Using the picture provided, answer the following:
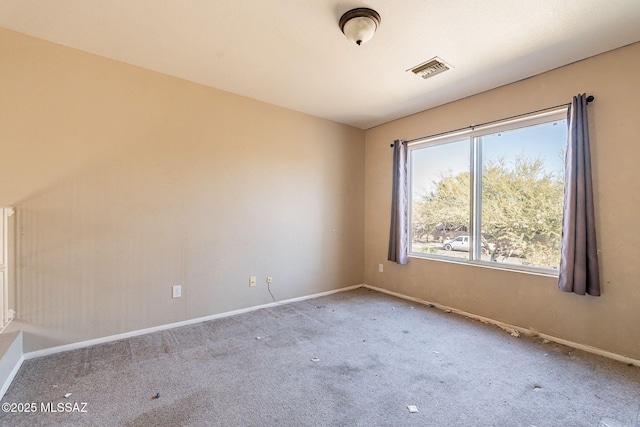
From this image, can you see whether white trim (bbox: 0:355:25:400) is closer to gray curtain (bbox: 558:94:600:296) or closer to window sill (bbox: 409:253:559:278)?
window sill (bbox: 409:253:559:278)

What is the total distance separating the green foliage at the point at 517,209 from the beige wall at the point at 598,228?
27cm

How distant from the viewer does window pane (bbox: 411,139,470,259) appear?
349 centimetres

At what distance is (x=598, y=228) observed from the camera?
247 centimetres

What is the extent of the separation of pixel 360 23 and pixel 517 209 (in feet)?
8.08

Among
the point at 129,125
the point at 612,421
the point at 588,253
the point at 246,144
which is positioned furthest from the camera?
the point at 246,144

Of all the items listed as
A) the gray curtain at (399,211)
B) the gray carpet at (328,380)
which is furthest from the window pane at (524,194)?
the gray curtain at (399,211)

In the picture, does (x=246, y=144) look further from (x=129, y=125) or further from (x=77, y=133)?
(x=77, y=133)

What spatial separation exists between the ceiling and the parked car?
1.77 meters

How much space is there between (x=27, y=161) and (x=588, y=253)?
475 cm

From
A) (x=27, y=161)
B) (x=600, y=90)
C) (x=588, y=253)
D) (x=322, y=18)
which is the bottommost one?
(x=588, y=253)

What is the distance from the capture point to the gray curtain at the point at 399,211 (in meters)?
3.95

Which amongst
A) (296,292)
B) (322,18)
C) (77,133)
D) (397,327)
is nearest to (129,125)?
(77,133)

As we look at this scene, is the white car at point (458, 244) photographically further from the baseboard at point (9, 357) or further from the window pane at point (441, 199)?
the baseboard at point (9, 357)

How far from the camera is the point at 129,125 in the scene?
8.75 feet
